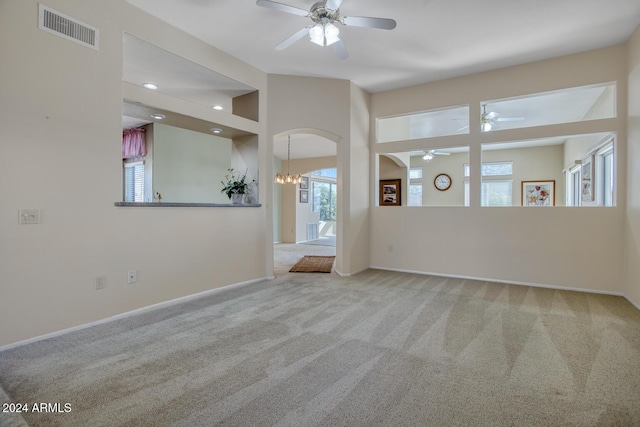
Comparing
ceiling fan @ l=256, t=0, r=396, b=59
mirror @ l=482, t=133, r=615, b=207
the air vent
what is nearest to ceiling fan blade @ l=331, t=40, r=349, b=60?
ceiling fan @ l=256, t=0, r=396, b=59

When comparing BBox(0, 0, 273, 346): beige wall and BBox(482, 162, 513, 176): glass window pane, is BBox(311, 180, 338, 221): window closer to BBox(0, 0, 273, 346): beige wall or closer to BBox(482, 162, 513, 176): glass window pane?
BBox(482, 162, 513, 176): glass window pane

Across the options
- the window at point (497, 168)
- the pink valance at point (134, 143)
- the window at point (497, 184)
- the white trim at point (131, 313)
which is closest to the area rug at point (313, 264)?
the white trim at point (131, 313)

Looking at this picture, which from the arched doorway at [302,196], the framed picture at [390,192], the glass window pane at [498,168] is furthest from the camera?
the glass window pane at [498,168]

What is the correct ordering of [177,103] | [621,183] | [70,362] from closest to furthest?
[70,362] < [177,103] < [621,183]

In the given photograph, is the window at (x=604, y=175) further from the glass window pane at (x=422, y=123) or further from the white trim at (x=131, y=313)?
the white trim at (x=131, y=313)

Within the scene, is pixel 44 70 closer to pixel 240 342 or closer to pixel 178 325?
pixel 178 325

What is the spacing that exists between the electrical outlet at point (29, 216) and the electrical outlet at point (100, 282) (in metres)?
0.69

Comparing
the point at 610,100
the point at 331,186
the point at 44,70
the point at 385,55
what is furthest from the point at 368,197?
the point at 331,186

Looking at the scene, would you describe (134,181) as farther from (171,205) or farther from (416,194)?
(416,194)

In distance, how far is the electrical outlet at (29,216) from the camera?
8.07ft

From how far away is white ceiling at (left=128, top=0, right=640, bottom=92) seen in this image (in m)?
3.15

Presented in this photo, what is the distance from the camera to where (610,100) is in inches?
195

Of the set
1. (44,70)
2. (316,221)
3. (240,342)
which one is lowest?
(240,342)

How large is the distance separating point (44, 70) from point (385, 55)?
3639 mm
